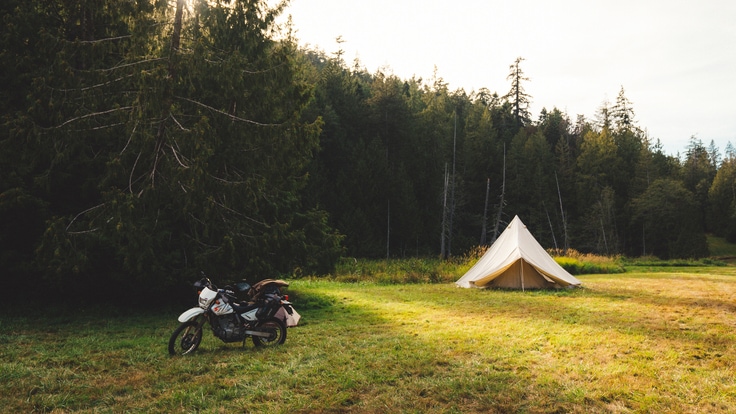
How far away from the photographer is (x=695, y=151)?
87.8 m

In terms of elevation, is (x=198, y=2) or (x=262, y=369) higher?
(x=198, y=2)

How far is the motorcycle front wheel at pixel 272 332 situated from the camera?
6.23 m

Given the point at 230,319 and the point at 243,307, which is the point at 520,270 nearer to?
the point at 243,307

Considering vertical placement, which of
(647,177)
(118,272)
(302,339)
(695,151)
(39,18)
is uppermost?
(695,151)

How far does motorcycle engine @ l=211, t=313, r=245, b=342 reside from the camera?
19.5 ft

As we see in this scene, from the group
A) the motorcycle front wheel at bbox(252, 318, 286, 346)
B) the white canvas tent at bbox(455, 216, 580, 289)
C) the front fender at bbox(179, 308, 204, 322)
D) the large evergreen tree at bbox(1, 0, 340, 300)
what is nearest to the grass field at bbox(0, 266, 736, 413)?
the motorcycle front wheel at bbox(252, 318, 286, 346)

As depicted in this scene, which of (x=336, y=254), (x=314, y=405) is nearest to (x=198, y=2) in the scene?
(x=336, y=254)

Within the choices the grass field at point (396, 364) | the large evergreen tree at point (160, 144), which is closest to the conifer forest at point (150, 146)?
the large evergreen tree at point (160, 144)

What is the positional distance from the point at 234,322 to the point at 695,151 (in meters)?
105

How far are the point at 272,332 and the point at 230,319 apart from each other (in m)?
0.63

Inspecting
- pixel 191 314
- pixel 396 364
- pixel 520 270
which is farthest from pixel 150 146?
pixel 520 270

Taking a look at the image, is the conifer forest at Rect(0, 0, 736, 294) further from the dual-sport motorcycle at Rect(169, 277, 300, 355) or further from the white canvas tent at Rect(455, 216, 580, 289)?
the white canvas tent at Rect(455, 216, 580, 289)

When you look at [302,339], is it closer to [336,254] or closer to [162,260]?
[162,260]

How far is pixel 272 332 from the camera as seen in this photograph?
6.32m
